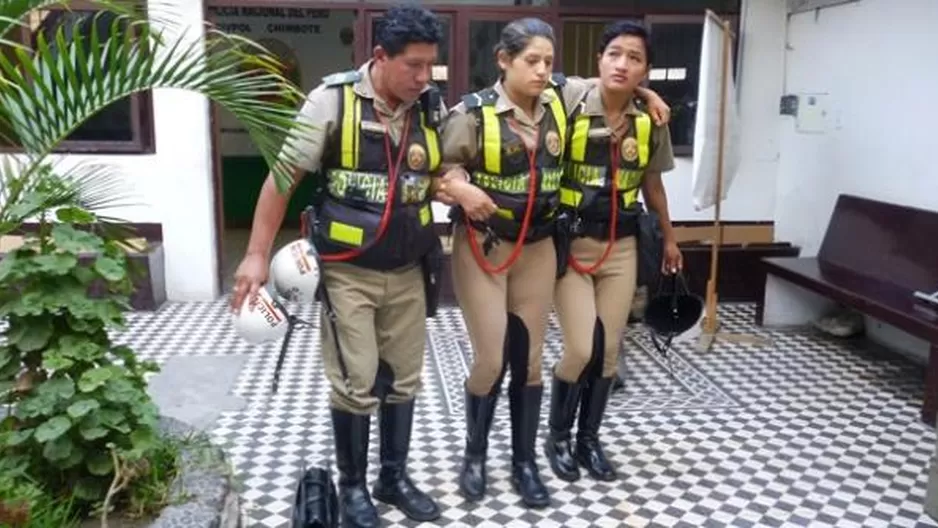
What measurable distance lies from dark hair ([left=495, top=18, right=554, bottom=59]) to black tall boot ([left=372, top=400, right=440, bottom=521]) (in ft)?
3.59

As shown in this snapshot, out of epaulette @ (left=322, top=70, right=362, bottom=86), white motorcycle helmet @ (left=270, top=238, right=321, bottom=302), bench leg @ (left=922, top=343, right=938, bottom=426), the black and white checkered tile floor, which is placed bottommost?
the black and white checkered tile floor

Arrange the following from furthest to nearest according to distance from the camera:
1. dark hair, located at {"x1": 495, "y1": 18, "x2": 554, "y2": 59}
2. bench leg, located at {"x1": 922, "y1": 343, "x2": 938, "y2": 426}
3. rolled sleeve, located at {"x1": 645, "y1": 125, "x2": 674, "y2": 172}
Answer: bench leg, located at {"x1": 922, "y1": 343, "x2": 938, "y2": 426} < rolled sleeve, located at {"x1": 645, "y1": 125, "x2": 674, "y2": 172} < dark hair, located at {"x1": 495, "y1": 18, "x2": 554, "y2": 59}

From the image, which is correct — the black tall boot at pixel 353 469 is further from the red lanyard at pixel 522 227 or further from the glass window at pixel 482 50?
the glass window at pixel 482 50

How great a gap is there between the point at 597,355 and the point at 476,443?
497 millimetres

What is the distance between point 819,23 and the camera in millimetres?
5125

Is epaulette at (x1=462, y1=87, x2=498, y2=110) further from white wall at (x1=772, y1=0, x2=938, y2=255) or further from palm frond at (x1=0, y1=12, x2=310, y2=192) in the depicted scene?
white wall at (x1=772, y1=0, x2=938, y2=255)

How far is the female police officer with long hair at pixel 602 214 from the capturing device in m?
2.68

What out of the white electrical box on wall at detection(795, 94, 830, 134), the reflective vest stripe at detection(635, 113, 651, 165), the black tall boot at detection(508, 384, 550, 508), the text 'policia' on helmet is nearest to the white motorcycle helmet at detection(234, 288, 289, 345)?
the text 'policia' on helmet

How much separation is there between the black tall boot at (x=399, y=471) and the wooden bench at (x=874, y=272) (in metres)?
2.21

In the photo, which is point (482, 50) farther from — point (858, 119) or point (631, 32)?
point (631, 32)

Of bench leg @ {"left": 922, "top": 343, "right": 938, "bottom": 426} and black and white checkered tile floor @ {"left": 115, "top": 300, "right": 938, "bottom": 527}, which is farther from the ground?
bench leg @ {"left": 922, "top": 343, "right": 938, "bottom": 426}

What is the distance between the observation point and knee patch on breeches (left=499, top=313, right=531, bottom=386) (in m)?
2.68

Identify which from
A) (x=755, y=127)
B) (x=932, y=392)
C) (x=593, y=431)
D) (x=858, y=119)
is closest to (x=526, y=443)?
(x=593, y=431)

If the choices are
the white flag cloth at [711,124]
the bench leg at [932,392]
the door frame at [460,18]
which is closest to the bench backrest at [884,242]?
the bench leg at [932,392]
